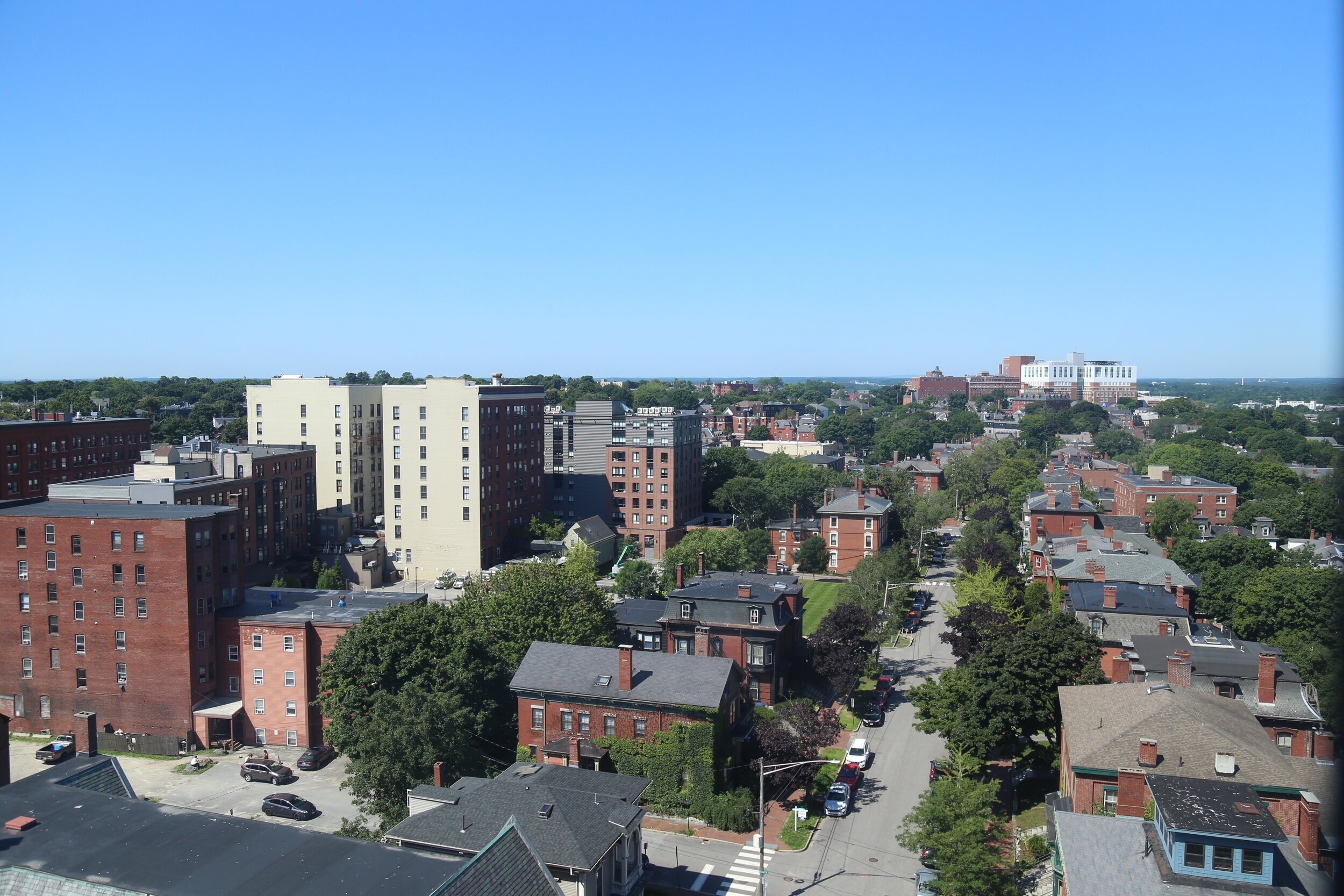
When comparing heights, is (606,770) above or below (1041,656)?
below

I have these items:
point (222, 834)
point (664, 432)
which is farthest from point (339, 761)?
point (664, 432)

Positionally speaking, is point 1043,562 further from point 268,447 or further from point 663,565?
point 268,447

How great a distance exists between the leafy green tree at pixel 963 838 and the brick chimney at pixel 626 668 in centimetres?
1295

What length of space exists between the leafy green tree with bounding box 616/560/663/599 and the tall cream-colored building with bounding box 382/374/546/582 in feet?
62.7

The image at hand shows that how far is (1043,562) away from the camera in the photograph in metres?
74.1

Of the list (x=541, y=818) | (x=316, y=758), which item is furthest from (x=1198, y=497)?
(x=541, y=818)

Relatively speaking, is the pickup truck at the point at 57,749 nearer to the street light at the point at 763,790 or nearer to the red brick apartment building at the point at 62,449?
the street light at the point at 763,790

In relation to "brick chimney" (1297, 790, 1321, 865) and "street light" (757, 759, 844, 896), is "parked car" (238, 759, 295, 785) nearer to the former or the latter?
"street light" (757, 759, 844, 896)

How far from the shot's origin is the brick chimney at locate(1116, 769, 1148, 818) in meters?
30.6

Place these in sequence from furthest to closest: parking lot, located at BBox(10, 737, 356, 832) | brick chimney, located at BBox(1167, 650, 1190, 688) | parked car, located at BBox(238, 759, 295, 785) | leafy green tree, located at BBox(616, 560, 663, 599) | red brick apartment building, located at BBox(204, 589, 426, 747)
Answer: leafy green tree, located at BBox(616, 560, 663, 599)
red brick apartment building, located at BBox(204, 589, 426, 747)
parked car, located at BBox(238, 759, 295, 785)
parking lot, located at BBox(10, 737, 356, 832)
brick chimney, located at BBox(1167, 650, 1190, 688)

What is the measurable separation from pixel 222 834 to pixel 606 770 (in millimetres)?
19347

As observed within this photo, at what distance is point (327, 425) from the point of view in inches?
3711

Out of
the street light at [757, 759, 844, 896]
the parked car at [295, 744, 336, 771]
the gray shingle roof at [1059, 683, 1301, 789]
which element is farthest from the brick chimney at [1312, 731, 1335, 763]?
the parked car at [295, 744, 336, 771]

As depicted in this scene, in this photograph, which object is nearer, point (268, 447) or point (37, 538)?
point (37, 538)
